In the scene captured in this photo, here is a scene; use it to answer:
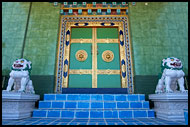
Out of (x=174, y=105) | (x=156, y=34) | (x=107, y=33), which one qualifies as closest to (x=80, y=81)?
(x=107, y=33)

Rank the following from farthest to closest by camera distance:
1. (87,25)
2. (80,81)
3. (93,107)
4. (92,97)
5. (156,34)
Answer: (87,25), (80,81), (156,34), (92,97), (93,107)

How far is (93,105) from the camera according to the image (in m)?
4.06

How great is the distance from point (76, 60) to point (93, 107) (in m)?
2.91

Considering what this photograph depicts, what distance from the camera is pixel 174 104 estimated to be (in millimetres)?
3561

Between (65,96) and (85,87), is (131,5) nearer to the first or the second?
(85,87)

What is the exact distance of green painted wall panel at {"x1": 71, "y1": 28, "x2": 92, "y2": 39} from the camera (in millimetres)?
6850

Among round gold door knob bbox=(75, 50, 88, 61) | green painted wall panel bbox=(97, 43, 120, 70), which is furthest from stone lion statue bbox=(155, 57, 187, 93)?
round gold door knob bbox=(75, 50, 88, 61)

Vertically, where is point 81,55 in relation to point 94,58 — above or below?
above

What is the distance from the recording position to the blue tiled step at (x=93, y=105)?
4032 millimetres

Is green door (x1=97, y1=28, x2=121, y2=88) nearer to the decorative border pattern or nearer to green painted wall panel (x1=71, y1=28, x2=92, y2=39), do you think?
the decorative border pattern

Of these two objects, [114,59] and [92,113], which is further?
[114,59]

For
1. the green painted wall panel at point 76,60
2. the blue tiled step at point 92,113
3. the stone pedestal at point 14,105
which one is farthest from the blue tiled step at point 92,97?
the green painted wall panel at point 76,60

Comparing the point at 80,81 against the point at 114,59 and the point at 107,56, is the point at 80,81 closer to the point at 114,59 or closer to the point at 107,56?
the point at 107,56

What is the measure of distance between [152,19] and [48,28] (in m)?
4.63
